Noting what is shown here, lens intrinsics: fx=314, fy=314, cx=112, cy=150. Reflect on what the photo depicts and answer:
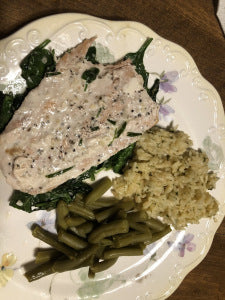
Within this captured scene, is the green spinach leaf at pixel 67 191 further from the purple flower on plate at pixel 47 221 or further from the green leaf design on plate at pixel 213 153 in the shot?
the green leaf design on plate at pixel 213 153

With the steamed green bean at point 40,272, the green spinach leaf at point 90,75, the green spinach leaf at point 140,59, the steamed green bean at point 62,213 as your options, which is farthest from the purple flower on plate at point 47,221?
the green spinach leaf at point 140,59

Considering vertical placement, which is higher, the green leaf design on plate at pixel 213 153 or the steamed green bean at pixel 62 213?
the green leaf design on plate at pixel 213 153

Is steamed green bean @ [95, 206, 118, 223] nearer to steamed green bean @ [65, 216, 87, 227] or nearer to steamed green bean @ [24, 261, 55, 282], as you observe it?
steamed green bean @ [65, 216, 87, 227]

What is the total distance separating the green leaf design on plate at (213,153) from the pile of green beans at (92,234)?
912 millimetres

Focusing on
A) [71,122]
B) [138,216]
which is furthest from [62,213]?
[71,122]

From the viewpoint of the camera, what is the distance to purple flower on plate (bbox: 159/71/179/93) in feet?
9.24

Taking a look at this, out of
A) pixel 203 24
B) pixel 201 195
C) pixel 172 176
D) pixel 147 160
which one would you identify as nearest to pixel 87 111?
pixel 147 160

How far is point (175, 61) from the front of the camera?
2814mm

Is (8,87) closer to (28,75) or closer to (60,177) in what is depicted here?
(28,75)

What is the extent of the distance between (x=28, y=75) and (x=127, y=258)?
1.90 metres

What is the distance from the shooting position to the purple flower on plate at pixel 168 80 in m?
2.82

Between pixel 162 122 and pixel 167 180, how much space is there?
0.55m

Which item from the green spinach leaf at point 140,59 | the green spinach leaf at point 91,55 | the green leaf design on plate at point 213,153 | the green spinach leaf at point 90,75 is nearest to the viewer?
the green spinach leaf at point 90,75

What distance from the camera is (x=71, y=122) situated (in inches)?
92.4
